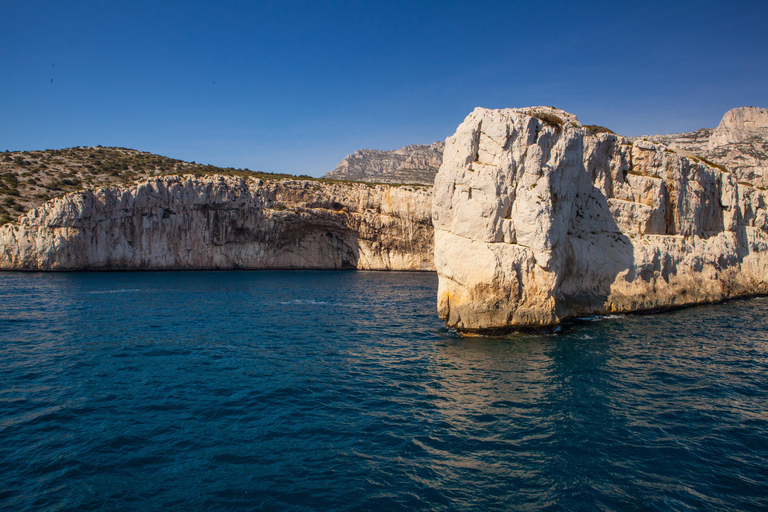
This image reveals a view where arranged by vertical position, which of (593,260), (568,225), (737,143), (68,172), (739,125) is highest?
(739,125)

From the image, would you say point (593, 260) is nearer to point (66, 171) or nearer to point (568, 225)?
point (568, 225)

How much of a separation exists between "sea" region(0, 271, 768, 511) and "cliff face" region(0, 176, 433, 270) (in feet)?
157

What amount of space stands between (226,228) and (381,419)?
236ft

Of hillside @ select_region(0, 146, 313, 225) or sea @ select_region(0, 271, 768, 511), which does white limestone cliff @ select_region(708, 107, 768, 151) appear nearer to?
sea @ select_region(0, 271, 768, 511)

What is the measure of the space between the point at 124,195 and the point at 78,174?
20128mm

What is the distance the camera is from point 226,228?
77375mm

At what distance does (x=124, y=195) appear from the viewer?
68312 mm

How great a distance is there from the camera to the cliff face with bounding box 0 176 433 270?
63.3m

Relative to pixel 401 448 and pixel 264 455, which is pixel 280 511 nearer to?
pixel 264 455

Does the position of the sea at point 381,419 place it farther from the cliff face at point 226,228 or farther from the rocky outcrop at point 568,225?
the cliff face at point 226,228

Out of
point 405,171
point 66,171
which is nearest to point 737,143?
point 405,171

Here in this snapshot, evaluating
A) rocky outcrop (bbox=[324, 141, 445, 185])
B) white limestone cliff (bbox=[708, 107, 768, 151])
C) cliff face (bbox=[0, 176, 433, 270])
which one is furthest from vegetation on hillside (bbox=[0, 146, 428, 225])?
white limestone cliff (bbox=[708, 107, 768, 151])

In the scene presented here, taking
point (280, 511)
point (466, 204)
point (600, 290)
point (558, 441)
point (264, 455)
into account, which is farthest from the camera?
point (600, 290)

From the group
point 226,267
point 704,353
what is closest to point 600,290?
point 704,353
